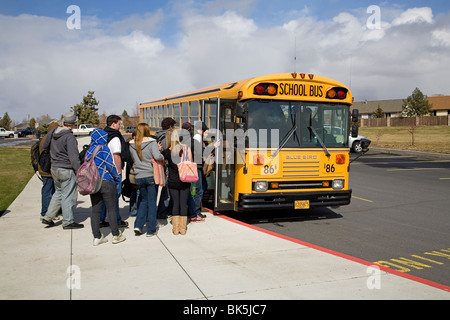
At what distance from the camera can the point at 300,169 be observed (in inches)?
313

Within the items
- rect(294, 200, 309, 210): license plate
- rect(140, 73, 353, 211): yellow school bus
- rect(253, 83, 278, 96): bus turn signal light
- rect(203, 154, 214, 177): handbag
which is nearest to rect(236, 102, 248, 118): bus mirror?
rect(140, 73, 353, 211): yellow school bus

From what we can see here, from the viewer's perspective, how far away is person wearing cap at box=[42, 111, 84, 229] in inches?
264

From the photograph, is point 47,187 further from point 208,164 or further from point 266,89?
point 266,89

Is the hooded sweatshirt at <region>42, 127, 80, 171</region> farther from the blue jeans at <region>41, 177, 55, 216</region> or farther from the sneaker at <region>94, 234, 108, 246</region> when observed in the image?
the sneaker at <region>94, 234, 108, 246</region>

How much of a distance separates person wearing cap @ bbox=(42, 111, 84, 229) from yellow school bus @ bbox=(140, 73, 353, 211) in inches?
102

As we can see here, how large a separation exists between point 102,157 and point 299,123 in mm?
3743

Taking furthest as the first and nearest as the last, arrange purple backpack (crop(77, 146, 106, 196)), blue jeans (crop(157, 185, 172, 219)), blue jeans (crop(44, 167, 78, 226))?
1. blue jeans (crop(157, 185, 172, 219))
2. blue jeans (crop(44, 167, 78, 226))
3. purple backpack (crop(77, 146, 106, 196))

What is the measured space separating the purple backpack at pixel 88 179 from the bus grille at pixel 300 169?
3478 millimetres

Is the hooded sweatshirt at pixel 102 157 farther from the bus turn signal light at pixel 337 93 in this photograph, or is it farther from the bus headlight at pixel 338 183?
the bus turn signal light at pixel 337 93

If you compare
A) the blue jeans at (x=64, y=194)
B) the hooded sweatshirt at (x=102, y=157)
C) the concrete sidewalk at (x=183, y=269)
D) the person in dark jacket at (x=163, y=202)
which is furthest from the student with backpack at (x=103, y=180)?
the person in dark jacket at (x=163, y=202)

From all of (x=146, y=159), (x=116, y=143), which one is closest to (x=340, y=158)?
(x=146, y=159)

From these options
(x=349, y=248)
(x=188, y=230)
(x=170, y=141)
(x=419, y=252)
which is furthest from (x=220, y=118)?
(x=419, y=252)
